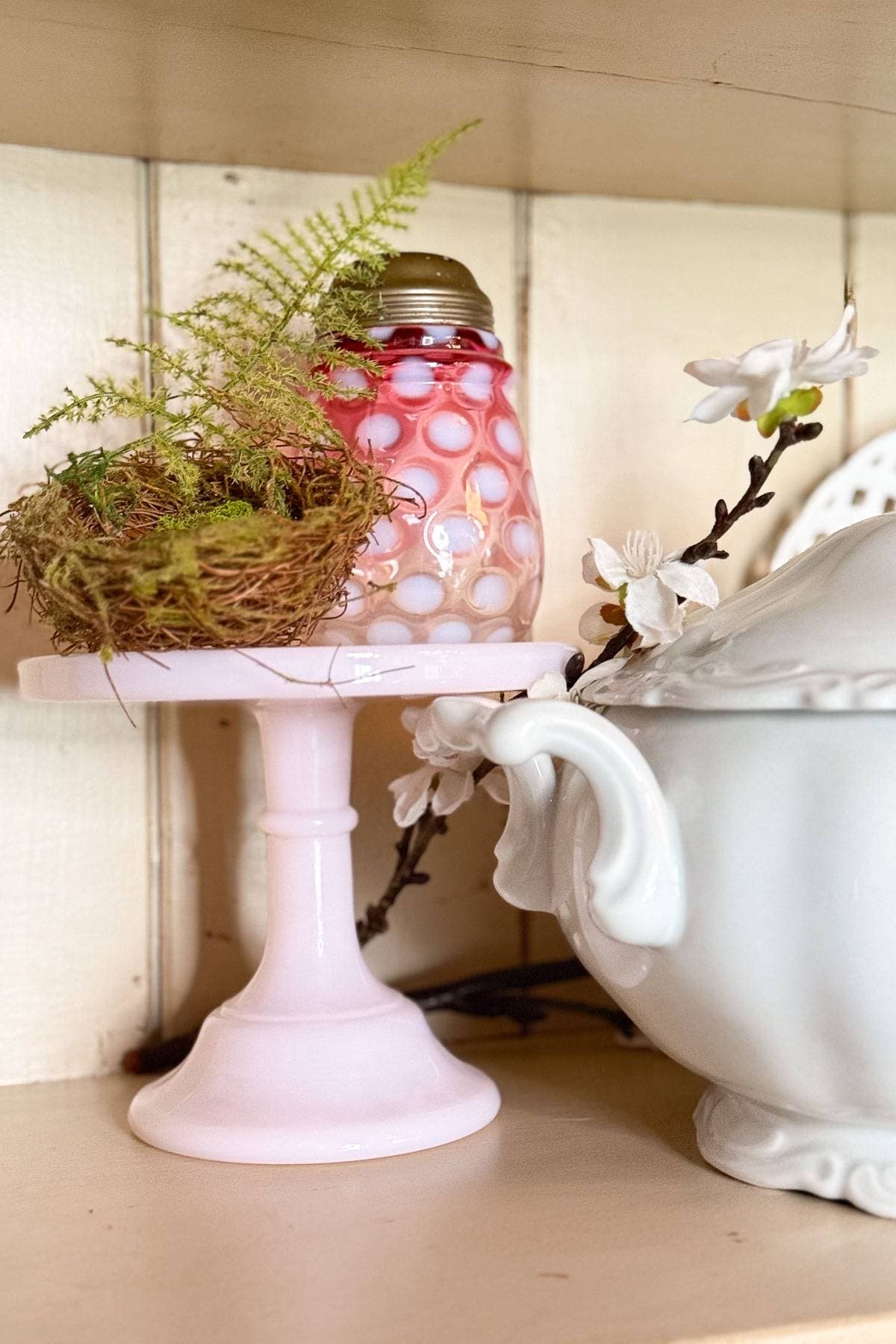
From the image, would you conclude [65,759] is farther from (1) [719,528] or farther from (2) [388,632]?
(1) [719,528]

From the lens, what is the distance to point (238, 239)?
665 millimetres

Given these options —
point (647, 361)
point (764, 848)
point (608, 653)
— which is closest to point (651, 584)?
point (608, 653)

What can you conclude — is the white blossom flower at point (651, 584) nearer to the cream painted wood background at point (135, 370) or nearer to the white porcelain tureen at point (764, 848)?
the white porcelain tureen at point (764, 848)

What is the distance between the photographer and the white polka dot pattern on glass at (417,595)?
0.52 metres

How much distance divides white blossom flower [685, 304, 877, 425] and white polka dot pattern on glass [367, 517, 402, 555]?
4.5 inches

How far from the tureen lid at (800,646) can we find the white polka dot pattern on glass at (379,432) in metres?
0.12

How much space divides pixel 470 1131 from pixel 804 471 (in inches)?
15.6

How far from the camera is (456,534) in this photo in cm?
52

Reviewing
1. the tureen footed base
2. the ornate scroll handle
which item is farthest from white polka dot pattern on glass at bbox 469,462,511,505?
the tureen footed base

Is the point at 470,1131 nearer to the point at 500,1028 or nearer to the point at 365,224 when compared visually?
the point at 500,1028

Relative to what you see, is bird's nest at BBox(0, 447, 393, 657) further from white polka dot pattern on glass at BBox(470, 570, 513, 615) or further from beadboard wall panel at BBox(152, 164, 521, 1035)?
beadboard wall panel at BBox(152, 164, 521, 1035)

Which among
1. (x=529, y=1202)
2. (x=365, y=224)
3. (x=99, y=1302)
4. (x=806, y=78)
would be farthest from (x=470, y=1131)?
(x=806, y=78)

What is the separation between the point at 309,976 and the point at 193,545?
20 cm

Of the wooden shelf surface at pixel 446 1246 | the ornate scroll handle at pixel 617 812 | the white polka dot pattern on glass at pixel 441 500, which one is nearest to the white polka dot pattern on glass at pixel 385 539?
the white polka dot pattern on glass at pixel 441 500
